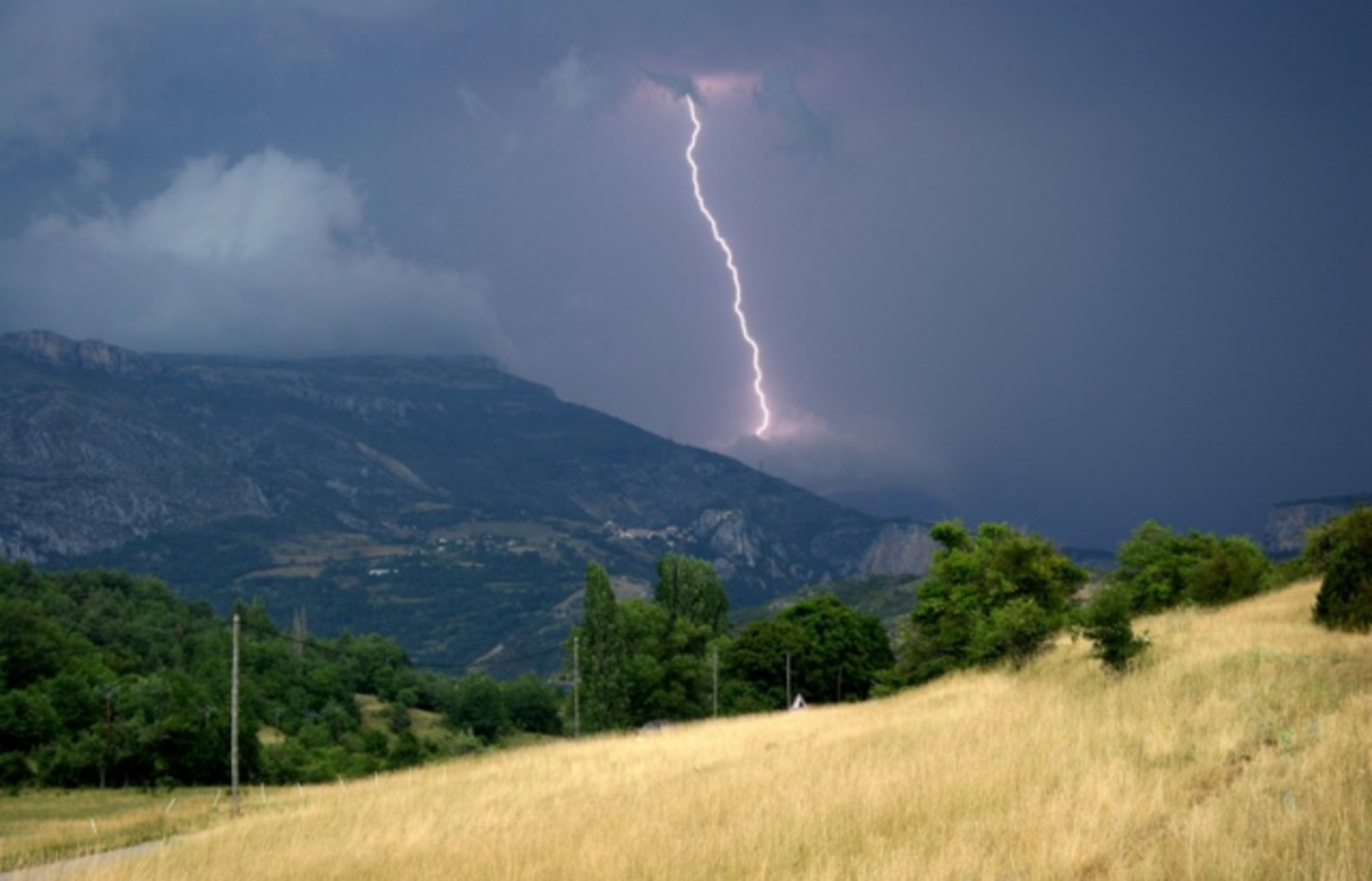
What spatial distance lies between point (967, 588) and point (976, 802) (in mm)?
54168

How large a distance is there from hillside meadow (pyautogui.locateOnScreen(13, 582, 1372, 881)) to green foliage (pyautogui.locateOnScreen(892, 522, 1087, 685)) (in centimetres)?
3595

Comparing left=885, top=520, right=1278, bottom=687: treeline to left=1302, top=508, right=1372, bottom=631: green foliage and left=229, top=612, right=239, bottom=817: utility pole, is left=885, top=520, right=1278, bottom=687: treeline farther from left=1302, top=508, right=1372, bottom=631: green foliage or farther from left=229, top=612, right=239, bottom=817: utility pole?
left=229, top=612, right=239, bottom=817: utility pole

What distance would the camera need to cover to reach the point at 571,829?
13883 mm

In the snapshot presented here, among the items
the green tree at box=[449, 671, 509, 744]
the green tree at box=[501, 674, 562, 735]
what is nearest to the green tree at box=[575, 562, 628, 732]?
the green tree at box=[449, 671, 509, 744]

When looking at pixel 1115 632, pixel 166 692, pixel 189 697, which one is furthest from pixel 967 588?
pixel 189 697

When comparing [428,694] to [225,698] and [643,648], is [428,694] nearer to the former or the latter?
[225,698]

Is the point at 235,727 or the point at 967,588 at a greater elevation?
the point at 967,588

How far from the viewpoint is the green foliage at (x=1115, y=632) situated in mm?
24609

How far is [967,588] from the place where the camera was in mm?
63812

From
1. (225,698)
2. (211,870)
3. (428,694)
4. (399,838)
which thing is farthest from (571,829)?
(428,694)

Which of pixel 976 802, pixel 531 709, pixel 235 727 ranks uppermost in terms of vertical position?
pixel 976 802

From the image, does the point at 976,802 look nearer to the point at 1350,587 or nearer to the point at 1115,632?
the point at 1115,632

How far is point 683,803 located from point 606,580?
281 feet

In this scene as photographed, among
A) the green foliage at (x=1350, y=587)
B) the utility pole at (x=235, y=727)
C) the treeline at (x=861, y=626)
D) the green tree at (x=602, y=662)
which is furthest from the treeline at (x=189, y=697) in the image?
the green foliage at (x=1350, y=587)
